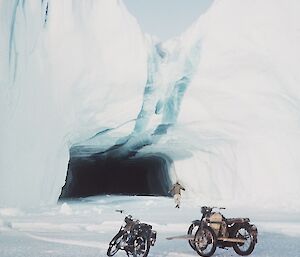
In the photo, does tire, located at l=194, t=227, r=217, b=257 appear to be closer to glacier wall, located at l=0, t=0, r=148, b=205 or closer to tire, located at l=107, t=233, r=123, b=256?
tire, located at l=107, t=233, r=123, b=256

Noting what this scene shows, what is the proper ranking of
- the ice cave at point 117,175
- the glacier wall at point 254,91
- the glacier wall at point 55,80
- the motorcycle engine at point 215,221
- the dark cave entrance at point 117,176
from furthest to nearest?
the dark cave entrance at point 117,176, the ice cave at point 117,175, the glacier wall at point 254,91, the glacier wall at point 55,80, the motorcycle engine at point 215,221

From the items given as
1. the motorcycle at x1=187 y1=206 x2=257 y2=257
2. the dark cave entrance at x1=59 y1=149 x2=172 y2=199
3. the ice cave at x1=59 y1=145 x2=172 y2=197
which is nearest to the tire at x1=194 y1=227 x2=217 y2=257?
the motorcycle at x1=187 y1=206 x2=257 y2=257

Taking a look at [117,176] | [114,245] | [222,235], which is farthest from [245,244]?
[117,176]

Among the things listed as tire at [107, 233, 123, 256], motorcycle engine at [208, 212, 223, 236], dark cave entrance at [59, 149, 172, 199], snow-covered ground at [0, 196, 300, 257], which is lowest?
dark cave entrance at [59, 149, 172, 199]

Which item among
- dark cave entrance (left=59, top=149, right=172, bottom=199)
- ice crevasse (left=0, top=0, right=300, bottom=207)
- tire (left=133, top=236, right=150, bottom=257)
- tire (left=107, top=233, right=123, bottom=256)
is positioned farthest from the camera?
dark cave entrance (left=59, top=149, right=172, bottom=199)

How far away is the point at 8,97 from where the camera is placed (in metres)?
15.9

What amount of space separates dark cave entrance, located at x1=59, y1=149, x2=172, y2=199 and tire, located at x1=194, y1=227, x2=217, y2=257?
23.2 m

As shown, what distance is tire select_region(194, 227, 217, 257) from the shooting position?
6971 millimetres

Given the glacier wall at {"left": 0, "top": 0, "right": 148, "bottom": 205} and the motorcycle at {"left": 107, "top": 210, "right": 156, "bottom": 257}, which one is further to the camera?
the glacier wall at {"left": 0, "top": 0, "right": 148, "bottom": 205}

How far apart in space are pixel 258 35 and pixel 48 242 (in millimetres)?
12902

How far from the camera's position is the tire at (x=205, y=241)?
22.9 feet

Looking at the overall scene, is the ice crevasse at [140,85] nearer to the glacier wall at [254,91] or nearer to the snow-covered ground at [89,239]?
the glacier wall at [254,91]

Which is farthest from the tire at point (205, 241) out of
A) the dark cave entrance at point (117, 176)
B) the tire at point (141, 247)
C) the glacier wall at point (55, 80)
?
the dark cave entrance at point (117, 176)

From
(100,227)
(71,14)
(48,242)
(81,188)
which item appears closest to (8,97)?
(71,14)
